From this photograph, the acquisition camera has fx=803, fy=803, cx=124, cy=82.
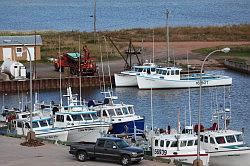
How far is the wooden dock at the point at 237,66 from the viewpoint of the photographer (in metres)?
111

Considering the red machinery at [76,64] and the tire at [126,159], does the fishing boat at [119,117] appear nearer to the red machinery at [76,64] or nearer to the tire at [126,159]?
the tire at [126,159]

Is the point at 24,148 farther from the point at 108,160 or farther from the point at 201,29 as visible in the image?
the point at 201,29

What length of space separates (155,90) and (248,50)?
101 ft

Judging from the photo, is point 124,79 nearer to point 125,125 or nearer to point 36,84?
point 36,84

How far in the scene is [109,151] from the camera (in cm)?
4688

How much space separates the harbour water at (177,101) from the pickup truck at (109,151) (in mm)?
21154

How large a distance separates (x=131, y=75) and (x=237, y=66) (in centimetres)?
1902

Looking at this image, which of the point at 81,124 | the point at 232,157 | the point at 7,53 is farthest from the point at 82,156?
the point at 7,53

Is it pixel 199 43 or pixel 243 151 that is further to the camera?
pixel 199 43

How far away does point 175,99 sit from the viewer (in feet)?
302

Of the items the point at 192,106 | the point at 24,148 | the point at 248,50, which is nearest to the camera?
the point at 24,148

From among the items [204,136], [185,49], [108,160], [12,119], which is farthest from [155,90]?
[108,160]

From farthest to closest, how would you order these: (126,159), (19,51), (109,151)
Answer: (19,51), (109,151), (126,159)

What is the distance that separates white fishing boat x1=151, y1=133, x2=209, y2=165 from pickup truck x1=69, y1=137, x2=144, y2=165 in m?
4.88
